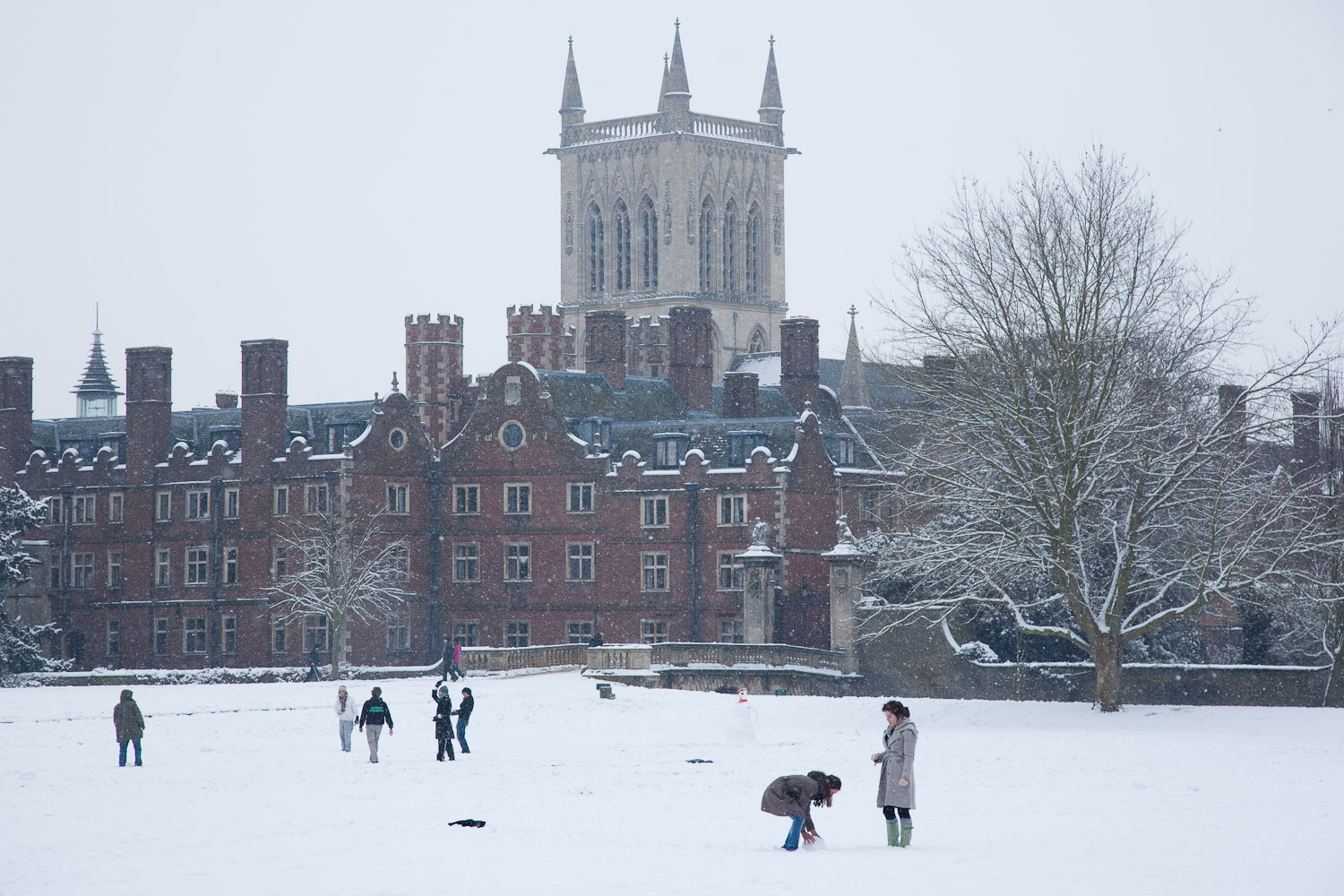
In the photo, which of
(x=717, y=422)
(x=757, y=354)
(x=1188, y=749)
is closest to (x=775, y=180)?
(x=757, y=354)

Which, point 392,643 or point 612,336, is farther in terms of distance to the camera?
point 612,336

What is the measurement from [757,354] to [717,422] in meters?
43.0

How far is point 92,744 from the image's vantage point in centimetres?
3962

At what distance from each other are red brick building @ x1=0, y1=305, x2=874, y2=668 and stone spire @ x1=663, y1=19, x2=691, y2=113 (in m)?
50.0

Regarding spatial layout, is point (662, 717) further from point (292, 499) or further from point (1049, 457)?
point (292, 499)

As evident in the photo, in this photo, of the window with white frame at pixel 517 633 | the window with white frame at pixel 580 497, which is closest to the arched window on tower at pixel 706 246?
the window with white frame at pixel 580 497

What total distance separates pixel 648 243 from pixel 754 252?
7.20 meters

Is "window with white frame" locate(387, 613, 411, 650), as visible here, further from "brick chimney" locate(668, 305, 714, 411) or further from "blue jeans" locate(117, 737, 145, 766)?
"blue jeans" locate(117, 737, 145, 766)

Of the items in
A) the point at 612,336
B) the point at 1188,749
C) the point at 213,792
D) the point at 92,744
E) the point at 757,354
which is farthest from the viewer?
the point at 757,354

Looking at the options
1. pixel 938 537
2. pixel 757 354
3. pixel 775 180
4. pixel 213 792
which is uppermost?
pixel 775 180

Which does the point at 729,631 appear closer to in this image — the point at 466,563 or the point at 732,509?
the point at 732,509

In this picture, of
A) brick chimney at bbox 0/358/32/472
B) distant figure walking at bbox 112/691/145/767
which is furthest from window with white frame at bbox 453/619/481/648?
distant figure walking at bbox 112/691/145/767

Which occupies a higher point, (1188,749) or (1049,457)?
(1049,457)

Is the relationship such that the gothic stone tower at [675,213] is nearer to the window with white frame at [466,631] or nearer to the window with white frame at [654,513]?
the window with white frame at [466,631]
